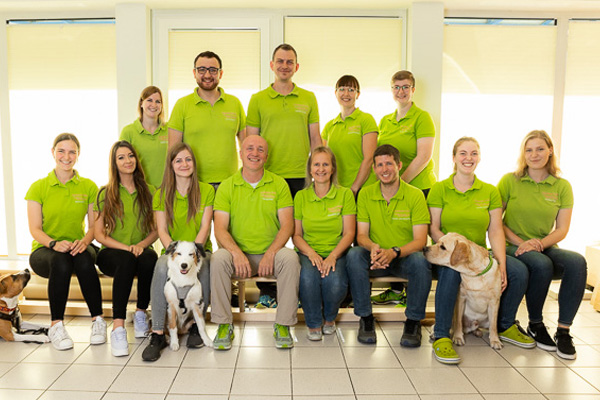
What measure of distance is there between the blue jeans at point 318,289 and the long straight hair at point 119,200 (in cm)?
102

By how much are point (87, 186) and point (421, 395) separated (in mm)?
2290

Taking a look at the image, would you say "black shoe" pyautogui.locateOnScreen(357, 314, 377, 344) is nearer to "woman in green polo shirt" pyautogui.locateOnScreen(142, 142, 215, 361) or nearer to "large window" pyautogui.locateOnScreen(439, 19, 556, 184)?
"woman in green polo shirt" pyautogui.locateOnScreen(142, 142, 215, 361)

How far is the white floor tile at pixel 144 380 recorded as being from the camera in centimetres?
217

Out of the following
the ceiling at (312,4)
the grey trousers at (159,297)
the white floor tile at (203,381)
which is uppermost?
the ceiling at (312,4)

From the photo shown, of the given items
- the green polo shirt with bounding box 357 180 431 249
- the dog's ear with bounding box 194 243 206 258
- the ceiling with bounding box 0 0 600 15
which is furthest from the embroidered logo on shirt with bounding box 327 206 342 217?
the ceiling with bounding box 0 0 600 15

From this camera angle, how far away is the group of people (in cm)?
273

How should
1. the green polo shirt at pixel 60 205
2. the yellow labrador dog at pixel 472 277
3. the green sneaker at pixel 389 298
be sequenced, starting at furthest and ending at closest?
the green sneaker at pixel 389 298
the green polo shirt at pixel 60 205
the yellow labrador dog at pixel 472 277

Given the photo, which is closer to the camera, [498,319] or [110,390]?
[110,390]

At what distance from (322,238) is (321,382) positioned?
35.4 inches

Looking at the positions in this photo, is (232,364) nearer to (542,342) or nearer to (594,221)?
(542,342)

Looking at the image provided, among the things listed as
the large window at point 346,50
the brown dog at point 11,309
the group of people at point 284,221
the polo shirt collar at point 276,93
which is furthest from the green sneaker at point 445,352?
the large window at point 346,50

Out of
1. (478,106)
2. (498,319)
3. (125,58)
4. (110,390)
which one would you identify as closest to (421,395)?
(498,319)

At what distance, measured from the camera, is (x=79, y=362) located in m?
2.46

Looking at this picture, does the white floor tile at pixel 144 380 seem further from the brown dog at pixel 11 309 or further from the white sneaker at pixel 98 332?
the brown dog at pixel 11 309
